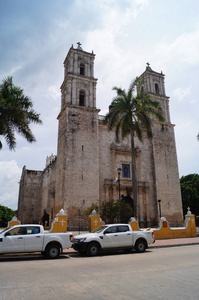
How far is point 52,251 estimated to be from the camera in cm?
1037

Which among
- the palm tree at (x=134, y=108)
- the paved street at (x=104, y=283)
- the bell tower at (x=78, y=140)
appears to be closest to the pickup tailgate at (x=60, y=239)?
the paved street at (x=104, y=283)

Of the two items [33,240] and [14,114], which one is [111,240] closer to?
[33,240]

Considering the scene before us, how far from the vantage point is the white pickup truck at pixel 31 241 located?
980 centimetres

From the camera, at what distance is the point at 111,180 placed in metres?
27.8

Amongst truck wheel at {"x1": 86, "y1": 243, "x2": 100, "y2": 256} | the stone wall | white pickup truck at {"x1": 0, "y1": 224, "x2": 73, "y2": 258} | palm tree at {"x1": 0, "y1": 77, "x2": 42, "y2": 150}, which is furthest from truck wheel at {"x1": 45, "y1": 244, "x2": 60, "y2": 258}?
the stone wall

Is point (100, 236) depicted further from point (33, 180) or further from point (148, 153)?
point (33, 180)

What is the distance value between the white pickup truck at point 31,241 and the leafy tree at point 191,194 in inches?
1424

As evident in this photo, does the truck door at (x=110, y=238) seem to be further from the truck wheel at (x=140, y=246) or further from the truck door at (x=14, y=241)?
the truck door at (x=14, y=241)

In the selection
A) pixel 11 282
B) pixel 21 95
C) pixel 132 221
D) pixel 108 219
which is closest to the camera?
pixel 11 282

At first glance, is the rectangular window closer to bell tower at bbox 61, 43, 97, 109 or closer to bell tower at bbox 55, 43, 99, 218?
bell tower at bbox 55, 43, 99, 218

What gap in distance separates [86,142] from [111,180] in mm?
5347

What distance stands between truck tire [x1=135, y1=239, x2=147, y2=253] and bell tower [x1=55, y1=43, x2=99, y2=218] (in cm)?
1355

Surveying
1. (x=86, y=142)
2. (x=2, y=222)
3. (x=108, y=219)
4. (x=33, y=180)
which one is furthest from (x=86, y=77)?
(x=2, y=222)

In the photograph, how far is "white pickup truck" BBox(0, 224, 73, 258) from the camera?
386 inches
